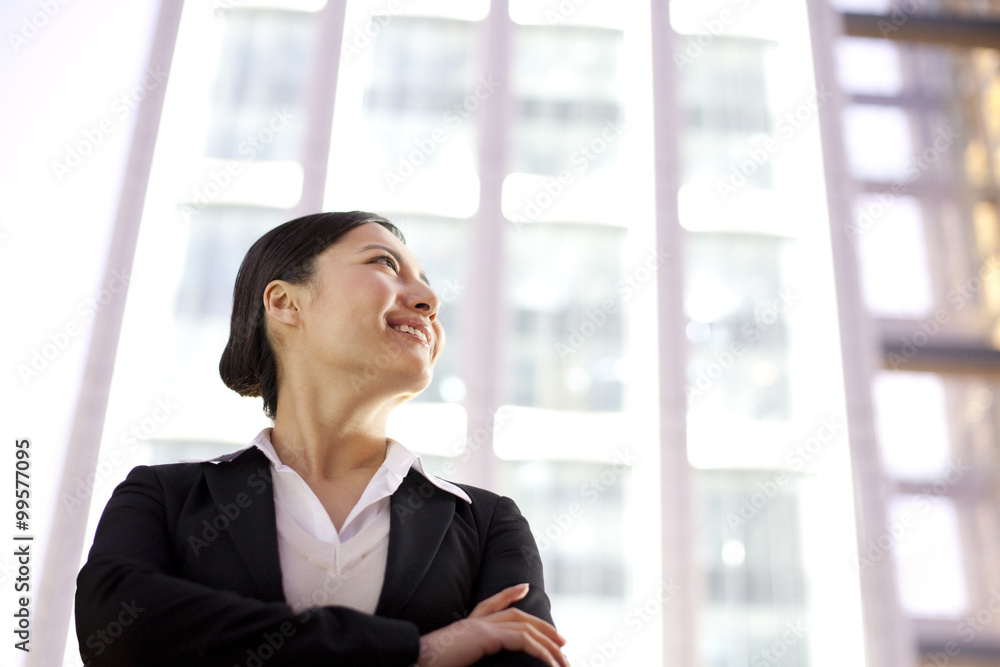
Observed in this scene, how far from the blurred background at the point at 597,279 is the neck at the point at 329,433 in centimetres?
131

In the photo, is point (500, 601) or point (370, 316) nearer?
point (500, 601)

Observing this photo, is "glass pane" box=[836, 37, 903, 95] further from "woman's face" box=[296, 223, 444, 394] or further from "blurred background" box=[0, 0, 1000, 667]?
"woman's face" box=[296, 223, 444, 394]

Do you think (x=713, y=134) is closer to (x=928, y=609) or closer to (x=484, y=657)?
(x=928, y=609)

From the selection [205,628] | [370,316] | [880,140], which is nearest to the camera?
[205,628]

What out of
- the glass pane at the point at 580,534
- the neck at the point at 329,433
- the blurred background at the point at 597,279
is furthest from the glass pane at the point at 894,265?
the neck at the point at 329,433

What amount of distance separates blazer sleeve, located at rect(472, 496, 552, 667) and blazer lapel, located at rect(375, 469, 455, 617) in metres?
0.08

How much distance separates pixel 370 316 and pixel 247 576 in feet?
1.16

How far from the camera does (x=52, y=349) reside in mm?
2254

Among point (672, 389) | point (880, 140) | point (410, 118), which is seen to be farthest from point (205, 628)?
point (880, 140)

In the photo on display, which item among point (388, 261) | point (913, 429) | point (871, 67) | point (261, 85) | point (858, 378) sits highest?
point (871, 67)

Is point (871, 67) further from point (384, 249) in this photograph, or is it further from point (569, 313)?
point (384, 249)

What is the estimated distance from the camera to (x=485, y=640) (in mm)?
863

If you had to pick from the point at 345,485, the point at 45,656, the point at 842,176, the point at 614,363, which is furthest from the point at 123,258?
the point at 842,176

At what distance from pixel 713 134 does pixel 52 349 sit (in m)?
2.48
